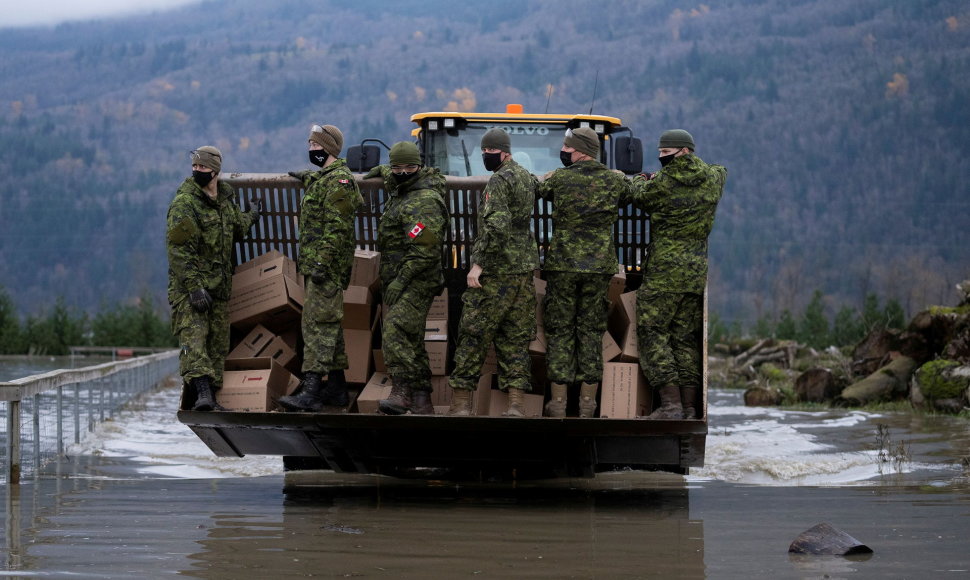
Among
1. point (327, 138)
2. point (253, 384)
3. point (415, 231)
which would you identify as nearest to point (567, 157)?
point (415, 231)

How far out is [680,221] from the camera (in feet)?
30.8

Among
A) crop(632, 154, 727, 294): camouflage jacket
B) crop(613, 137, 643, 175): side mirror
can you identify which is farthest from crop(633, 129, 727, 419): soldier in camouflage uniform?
crop(613, 137, 643, 175): side mirror

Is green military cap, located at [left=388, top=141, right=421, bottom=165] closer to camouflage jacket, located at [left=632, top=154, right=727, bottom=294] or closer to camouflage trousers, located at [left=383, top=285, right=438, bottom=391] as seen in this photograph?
camouflage trousers, located at [left=383, top=285, right=438, bottom=391]

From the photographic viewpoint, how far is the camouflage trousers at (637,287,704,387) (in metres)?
9.31

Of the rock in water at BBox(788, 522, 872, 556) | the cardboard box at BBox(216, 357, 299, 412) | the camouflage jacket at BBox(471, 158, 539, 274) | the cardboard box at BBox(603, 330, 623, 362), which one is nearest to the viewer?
the rock in water at BBox(788, 522, 872, 556)

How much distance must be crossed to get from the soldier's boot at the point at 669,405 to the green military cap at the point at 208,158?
3320 millimetres

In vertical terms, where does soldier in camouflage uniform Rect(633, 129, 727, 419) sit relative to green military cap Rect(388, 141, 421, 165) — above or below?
below

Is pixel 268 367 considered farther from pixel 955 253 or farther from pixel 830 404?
pixel 955 253

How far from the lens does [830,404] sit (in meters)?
19.9

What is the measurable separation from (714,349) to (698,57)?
487 ft

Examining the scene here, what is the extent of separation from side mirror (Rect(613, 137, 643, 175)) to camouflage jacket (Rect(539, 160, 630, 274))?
2.29 meters

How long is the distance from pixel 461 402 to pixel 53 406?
931cm

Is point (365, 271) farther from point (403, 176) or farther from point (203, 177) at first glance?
point (203, 177)

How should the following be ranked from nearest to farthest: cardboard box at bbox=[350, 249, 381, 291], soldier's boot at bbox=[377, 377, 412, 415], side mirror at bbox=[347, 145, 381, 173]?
soldier's boot at bbox=[377, 377, 412, 415] → cardboard box at bbox=[350, 249, 381, 291] → side mirror at bbox=[347, 145, 381, 173]
